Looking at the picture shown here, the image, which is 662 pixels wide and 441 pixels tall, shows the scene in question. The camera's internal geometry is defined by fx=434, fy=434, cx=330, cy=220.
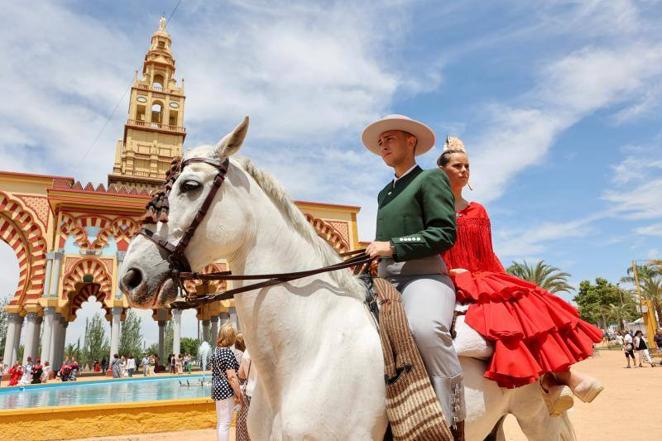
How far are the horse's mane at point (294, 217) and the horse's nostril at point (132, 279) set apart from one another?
0.76 metres

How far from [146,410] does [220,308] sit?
50.8 ft

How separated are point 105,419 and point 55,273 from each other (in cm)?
1438

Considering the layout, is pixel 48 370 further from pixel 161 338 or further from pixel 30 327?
pixel 161 338

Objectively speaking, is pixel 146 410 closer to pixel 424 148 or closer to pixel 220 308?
pixel 424 148

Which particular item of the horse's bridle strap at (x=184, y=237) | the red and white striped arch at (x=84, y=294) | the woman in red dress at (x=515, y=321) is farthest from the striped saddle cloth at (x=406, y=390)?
the red and white striped arch at (x=84, y=294)

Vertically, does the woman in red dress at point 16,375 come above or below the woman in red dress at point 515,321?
below

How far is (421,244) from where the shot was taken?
2.22m

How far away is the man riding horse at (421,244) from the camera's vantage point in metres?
2.11

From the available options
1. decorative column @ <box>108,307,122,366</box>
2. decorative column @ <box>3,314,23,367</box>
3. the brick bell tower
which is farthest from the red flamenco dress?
the brick bell tower

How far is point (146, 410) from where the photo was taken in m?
8.66

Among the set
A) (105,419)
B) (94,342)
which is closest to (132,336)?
(94,342)

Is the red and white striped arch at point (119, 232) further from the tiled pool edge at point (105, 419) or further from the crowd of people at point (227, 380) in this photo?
the crowd of people at point (227, 380)

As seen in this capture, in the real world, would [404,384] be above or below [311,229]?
below

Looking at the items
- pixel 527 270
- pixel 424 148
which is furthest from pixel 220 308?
pixel 424 148
